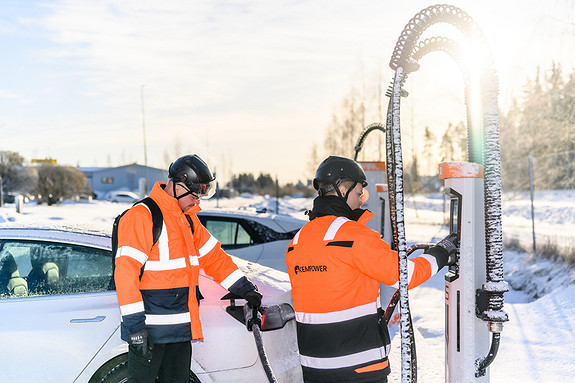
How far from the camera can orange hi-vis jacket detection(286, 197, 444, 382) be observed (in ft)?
8.64

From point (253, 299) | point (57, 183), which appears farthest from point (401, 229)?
point (57, 183)

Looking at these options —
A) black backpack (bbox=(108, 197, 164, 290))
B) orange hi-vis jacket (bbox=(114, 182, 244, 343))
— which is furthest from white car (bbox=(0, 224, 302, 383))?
black backpack (bbox=(108, 197, 164, 290))

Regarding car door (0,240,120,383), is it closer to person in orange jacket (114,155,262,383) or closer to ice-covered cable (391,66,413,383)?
person in orange jacket (114,155,262,383)

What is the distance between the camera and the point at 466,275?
2.93 metres

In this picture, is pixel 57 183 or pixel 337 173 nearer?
pixel 337 173

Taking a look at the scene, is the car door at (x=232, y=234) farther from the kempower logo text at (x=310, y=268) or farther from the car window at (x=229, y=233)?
the kempower logo text at (x=310, y=268)

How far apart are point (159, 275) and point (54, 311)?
78 cm

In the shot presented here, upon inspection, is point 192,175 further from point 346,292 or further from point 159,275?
point 346,292

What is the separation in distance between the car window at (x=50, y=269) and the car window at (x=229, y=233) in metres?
3.67

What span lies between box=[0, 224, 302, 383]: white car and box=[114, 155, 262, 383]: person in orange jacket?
172mm

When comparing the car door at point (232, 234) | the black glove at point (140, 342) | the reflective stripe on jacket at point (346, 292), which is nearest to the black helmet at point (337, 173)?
the reflective stripe on jacket at point (346, 292)

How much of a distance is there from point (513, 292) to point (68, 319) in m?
7.80

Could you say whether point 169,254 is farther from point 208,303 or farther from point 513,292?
point 513,292

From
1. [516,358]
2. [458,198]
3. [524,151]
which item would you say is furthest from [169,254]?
[524,151]
